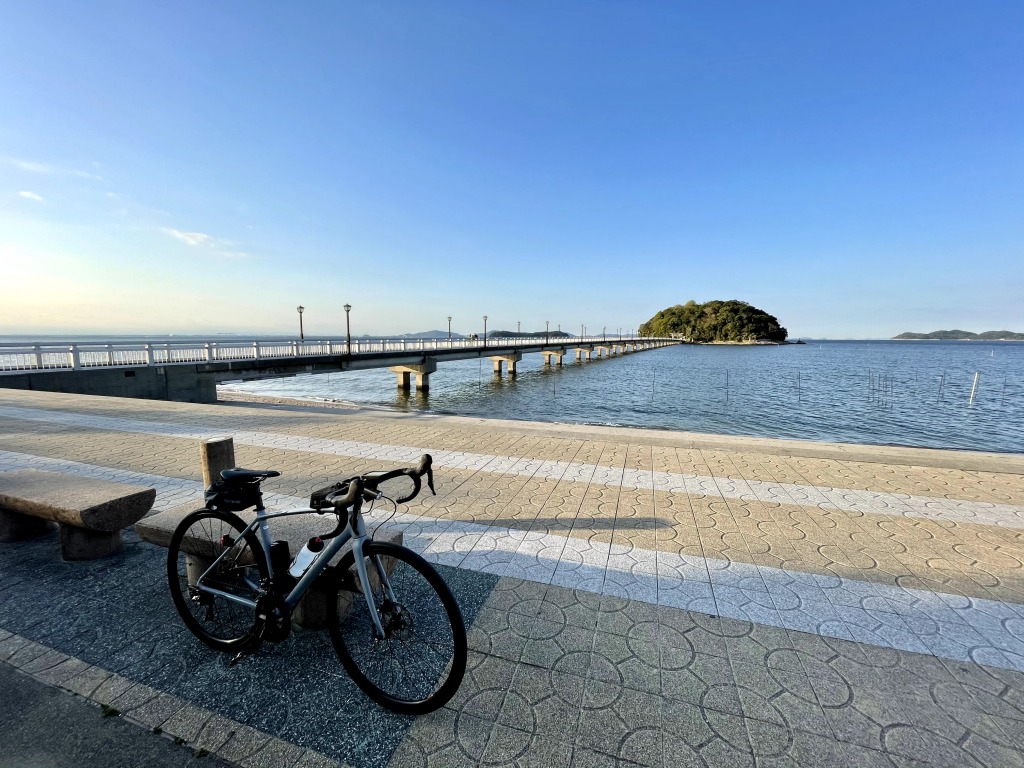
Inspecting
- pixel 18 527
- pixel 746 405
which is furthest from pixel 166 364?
pixel 746 405

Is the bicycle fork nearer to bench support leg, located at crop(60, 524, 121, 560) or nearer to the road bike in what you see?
the road bike

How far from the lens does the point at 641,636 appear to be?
276cm

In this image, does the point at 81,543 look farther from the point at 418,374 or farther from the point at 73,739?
the point at 418,374

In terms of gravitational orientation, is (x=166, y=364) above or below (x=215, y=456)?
below

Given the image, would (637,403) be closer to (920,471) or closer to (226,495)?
(920,471)

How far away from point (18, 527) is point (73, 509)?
139cm

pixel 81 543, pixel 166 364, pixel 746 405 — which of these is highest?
pixel 166 364

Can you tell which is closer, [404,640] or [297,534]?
[404,640]

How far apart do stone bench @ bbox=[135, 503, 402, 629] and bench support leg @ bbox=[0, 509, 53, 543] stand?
6.05ft

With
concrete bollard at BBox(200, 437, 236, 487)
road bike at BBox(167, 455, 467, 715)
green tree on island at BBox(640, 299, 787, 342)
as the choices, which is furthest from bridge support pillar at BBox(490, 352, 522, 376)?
green tree on island at BBox(640, 299, 787, 342)

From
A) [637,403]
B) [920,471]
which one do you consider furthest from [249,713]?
[637,403]

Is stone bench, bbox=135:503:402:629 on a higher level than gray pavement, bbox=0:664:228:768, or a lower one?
higher

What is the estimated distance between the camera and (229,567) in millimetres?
2574

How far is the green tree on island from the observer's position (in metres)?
161
